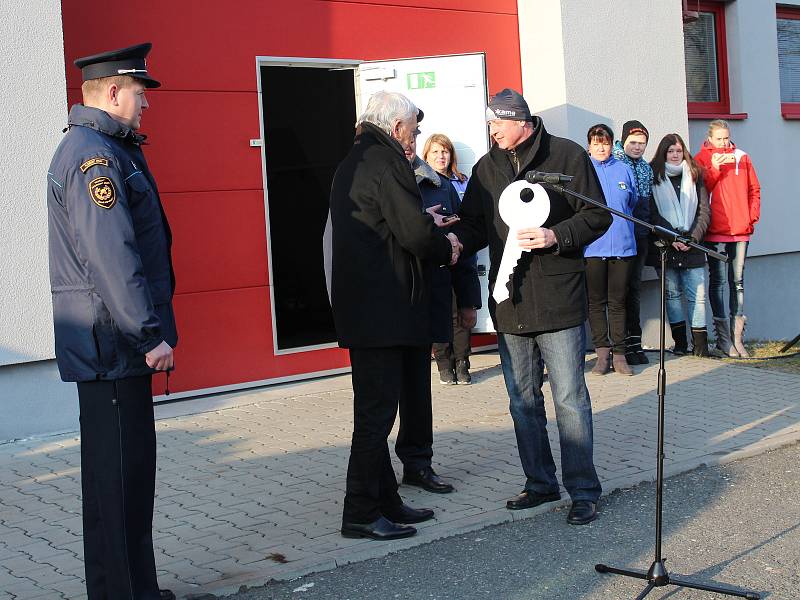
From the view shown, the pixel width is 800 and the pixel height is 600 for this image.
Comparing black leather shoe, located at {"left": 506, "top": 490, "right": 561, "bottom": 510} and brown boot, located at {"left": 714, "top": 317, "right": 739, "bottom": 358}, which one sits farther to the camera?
brown boot, located at {"left": 714, "top": 317, "right": 739, "bottom": 358}

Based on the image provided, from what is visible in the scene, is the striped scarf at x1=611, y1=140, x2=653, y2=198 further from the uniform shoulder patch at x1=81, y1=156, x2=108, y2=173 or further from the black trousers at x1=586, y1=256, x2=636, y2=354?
the uniform shoulder patch at x1=81, y1=156, x2=108, y2=173

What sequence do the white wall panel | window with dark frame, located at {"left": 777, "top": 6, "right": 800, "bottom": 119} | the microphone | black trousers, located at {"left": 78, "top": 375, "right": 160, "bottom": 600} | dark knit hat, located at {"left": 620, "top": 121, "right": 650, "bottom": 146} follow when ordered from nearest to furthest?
black trousers, located at {"left": 78, "top": 375, "right": 160, "bottom": 600}, the microphone, the white wall panel, dark knit hat, located at {"left": 620, "top": 121, "right": 650, "bottom": 146}, window with dark frame, located at {"left": 777, "top": 6, "right": 800, "bottom": 119}

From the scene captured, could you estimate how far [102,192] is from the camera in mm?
3791

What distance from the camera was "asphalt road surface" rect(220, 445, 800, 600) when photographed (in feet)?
14.6

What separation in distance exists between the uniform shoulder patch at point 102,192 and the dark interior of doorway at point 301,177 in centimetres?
535

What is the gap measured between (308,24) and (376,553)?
5679 mm

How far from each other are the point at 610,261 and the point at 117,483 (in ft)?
20.9

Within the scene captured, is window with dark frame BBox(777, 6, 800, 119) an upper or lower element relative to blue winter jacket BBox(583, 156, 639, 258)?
upper

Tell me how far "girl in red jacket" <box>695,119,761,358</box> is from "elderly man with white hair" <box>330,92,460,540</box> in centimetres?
603

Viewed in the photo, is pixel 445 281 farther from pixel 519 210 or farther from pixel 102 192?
pixel 102 192

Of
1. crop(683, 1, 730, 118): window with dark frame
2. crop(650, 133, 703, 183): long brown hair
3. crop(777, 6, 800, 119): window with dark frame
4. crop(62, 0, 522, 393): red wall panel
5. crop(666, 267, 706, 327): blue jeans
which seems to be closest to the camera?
crop(62, 0, 522, 393): red wall panel

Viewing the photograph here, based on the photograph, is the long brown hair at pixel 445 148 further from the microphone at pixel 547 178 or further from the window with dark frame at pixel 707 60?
the window with dark frame at pixel 707 60

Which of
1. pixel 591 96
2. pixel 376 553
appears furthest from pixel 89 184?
pixel 591 96

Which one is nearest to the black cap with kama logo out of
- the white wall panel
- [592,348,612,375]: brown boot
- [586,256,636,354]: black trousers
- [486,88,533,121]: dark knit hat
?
[486,88,533,121]: dark knit hat
